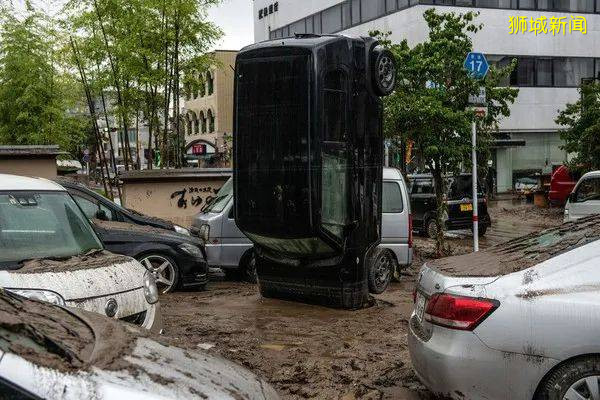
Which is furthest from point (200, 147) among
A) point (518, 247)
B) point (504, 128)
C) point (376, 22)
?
point (518, 247)

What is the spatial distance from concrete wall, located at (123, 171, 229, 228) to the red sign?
33.1m

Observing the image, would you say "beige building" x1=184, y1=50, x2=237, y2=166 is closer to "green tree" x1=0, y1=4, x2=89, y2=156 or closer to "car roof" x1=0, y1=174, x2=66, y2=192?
"green tree" x1=0, y1=4, x2=89, y2=156

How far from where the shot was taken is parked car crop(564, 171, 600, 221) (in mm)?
16062

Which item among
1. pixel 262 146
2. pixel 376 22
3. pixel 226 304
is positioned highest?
pixel 376 22

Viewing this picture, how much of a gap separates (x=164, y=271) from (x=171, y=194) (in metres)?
6.14

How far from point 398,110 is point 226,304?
5.78 meters

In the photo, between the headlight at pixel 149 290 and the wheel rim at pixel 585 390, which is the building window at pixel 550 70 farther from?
the wheel rim at pixel 585 390

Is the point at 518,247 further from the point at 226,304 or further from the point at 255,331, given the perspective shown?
the point at 226,304

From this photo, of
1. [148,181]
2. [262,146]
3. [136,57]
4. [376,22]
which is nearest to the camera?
[262,146]

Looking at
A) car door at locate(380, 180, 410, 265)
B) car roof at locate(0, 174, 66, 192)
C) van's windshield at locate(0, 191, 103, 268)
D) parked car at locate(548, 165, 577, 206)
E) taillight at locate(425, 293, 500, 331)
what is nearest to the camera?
taillight at locate(425, 293, 500, 331)

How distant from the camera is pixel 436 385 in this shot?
455 centimetres

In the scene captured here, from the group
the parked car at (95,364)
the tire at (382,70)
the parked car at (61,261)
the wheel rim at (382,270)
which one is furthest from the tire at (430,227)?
the parked car at (95,364)

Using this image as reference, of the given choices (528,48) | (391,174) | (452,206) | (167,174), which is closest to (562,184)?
(452,206)

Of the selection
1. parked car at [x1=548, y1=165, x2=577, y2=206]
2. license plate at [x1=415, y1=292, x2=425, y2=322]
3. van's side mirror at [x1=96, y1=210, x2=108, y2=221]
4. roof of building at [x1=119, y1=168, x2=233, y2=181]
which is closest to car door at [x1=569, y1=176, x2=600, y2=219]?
roof of building at [x1=119, y1=168, x2=233, y2=181]
